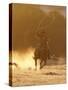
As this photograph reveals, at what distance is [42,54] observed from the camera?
234 cm

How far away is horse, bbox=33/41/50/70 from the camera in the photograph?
2319mm

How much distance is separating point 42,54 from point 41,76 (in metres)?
0.18

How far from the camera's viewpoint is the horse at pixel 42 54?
232 centimetres

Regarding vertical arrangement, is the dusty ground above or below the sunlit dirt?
below

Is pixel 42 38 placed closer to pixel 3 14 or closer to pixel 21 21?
pixel 21 21

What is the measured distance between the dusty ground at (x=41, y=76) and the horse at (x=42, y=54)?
5 centimetres

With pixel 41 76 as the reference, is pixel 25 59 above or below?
above

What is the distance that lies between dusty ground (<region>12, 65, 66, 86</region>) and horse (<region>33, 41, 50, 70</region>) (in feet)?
0.17

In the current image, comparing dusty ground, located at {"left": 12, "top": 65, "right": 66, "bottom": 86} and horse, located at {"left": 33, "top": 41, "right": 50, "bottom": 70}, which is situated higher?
horse, located at {"left": 33, "top": 41, "right": 50, "bottom": 70}

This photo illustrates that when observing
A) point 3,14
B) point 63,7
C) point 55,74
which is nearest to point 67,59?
point 55,74

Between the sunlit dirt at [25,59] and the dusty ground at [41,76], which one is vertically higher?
the sunlit dirt at [25,59]

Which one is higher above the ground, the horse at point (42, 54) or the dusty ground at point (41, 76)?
the horse at point (42, 54)

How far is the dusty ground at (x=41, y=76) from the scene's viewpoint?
2258 mm

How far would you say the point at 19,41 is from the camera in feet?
7.46
